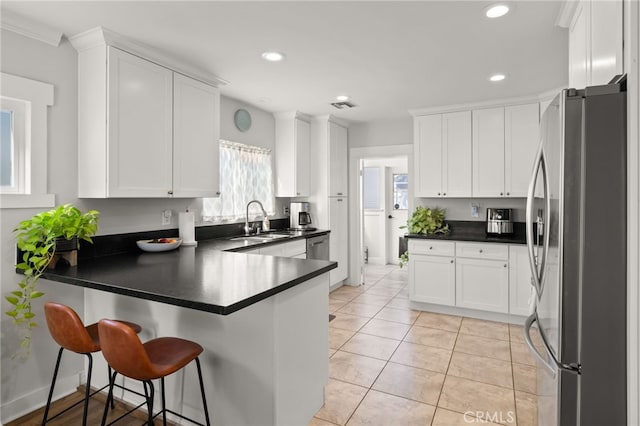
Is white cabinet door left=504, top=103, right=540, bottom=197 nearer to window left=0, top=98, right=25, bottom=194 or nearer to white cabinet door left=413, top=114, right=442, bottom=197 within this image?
white cabinet door left=413, top=114, right=442, bottom=197

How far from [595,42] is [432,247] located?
293 centimetres

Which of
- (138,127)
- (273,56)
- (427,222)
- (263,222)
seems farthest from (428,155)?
(138,127)

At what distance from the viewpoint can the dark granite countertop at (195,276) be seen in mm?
1538

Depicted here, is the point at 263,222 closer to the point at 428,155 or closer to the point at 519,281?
the point at 428,155

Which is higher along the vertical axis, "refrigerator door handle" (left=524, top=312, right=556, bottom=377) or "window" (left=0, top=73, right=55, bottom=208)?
"window" (left=0, top=73, right=55, bottom=208)

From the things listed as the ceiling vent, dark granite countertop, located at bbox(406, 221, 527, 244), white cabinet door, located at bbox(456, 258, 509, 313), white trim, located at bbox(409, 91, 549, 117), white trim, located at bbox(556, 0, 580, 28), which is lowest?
white cabinet door, located at bbox(456, 258, 509, 313)

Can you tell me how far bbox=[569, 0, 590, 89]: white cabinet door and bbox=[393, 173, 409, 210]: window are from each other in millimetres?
5367

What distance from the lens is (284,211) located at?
Answer: 193 inches

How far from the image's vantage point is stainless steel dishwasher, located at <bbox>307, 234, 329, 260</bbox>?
4.35 m

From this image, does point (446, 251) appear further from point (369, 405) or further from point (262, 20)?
point (262, 20)

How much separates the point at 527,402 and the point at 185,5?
3.26 metres

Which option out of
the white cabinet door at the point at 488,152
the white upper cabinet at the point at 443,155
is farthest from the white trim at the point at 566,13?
the white upper cabinet at the point at 443,155

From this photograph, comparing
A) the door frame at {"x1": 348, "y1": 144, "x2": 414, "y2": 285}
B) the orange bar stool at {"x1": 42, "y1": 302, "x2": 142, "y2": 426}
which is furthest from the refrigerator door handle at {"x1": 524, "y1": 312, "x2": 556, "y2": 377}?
the door frame at {"x1": 348, "y1": 144, "x2": 414, "y2": 285}

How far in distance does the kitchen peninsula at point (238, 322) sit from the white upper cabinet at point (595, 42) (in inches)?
61.0
